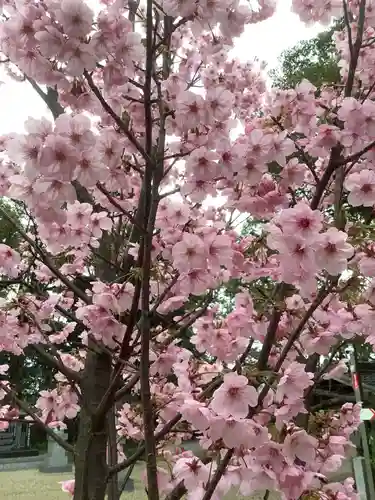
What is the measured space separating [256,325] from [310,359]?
1.76 ft

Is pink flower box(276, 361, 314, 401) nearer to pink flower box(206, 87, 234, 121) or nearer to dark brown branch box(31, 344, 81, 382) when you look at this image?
pink flower box(206, 87, 234, 121)

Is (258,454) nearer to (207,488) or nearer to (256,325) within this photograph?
(207,488)

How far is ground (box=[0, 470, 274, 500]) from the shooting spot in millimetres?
4484

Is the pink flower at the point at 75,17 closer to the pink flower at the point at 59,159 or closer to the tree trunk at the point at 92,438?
the pink flower at the point at 59,159

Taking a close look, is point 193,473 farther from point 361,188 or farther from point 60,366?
point 361,188

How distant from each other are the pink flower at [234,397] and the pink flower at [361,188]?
529 mm

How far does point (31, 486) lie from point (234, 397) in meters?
4.83

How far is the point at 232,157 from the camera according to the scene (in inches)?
45.1

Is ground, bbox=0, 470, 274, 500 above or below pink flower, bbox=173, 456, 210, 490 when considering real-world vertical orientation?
below

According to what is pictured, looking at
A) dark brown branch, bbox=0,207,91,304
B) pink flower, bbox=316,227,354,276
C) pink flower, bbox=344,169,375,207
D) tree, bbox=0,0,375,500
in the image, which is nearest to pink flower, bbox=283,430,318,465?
tree, bbox=0,0,375,500

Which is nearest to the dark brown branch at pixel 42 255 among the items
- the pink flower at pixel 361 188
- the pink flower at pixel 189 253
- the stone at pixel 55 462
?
the pink flower at pixel 189 253

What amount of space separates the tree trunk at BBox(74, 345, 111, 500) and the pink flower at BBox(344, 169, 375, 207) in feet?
2.57

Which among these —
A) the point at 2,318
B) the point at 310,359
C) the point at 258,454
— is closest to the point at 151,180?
the point at 258,454

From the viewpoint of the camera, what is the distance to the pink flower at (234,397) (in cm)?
88
